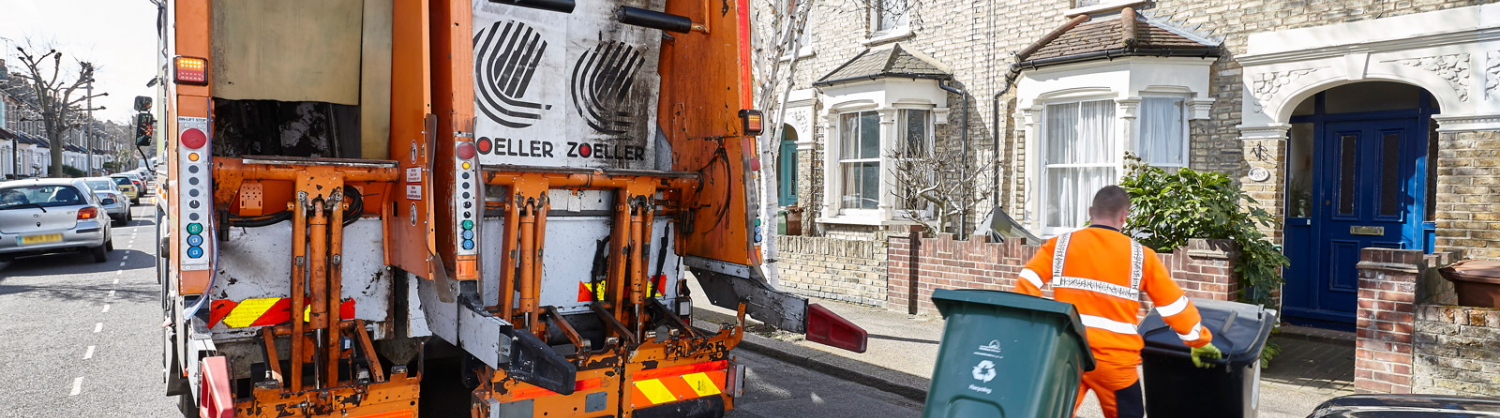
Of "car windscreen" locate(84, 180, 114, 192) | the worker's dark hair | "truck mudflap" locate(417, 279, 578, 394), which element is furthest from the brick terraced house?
"car windscreen" locate(84, 180, 114, 192)

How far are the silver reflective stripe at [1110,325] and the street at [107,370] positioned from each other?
212 cm

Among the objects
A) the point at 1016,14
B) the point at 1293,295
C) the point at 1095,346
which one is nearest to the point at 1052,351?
the point at 1095,346

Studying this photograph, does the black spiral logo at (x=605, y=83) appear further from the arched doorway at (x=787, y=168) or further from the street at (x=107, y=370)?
the arched doorway at (x=787, y=168)

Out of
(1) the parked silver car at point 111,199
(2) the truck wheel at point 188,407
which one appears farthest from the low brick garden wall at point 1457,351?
(1) the parked silver car at point 111,199

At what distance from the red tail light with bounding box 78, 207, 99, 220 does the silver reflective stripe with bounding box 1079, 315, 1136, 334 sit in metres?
14.2

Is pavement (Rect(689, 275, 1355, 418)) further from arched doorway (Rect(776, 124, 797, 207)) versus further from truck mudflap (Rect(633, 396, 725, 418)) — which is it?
arched doorway (Rect(776, 124, 797, 207))

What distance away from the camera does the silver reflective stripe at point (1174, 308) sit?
3466 mm

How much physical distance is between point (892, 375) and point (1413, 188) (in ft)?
17.4

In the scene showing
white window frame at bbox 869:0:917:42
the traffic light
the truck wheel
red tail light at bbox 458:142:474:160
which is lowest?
the truck wheel

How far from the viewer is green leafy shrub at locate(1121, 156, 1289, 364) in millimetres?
6359

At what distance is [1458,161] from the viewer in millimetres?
7414

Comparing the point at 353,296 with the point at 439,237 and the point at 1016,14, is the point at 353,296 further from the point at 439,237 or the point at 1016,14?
the point at 1016,14

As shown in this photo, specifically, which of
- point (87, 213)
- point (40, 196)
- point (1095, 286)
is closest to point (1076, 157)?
point (1095, 286)

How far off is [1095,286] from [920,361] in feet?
10.8
